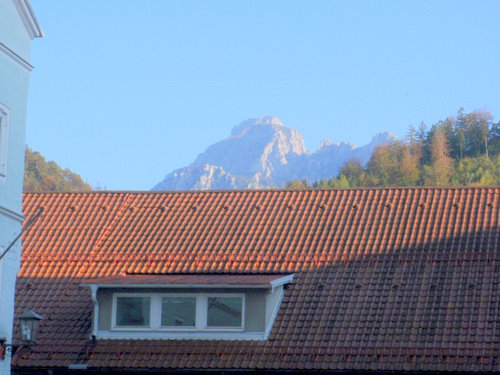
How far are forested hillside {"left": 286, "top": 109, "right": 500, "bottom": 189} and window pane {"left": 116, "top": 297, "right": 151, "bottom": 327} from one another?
47123mm

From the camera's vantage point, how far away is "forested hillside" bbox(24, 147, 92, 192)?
3034 inches

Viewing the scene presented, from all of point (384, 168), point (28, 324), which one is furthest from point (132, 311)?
point (384, 168)

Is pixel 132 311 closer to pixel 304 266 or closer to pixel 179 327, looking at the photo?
pixel 179 327

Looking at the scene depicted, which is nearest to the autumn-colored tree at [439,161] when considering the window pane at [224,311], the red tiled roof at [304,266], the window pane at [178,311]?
the red tiled roof at [304,266]

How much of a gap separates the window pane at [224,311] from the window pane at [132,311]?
4.51ft

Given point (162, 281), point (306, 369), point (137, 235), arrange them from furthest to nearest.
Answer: point (137, 235) → point (162, 281) → point (306, 369)

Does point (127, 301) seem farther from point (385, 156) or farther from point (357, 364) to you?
point (385, 156)

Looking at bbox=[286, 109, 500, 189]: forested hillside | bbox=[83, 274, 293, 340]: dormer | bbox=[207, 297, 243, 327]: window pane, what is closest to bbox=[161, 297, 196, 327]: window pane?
bbox=[83, 274, 293, 340]: dormer

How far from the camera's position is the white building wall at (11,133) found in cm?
1777

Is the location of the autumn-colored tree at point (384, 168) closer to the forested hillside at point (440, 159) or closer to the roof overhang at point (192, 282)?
the forested hillside at point (440, 159)

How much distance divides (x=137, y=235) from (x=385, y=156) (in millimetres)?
58510

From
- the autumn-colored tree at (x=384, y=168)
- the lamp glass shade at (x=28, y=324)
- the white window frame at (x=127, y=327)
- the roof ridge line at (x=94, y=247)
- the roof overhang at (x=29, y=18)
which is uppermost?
the autumn-colored tree at (x=384, y=168)

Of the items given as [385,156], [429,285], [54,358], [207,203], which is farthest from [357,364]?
[385,156]

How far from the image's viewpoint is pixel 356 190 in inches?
1006
